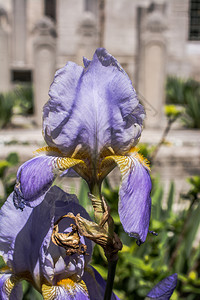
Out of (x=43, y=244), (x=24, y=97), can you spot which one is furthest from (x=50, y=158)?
(x=24, y=97)

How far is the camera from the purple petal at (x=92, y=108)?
0.64 m

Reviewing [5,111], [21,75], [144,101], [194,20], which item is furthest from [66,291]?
[194,20]

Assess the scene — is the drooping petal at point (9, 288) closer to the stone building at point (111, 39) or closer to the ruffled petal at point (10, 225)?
the ruffled petal at point (10, 225)

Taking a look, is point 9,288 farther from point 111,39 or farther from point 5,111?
point 111,39

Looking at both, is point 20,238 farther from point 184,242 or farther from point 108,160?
point 184,242

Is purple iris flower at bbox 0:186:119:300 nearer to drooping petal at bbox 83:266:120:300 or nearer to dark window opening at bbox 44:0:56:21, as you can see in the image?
drooping petal at bbox 83:266:120:300

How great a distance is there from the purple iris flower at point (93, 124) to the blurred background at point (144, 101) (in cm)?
20

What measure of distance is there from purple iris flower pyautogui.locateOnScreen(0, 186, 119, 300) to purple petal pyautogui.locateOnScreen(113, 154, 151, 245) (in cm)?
12

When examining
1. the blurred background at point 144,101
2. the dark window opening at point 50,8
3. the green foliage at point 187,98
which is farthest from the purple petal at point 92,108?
the dark window opening at point 50,8

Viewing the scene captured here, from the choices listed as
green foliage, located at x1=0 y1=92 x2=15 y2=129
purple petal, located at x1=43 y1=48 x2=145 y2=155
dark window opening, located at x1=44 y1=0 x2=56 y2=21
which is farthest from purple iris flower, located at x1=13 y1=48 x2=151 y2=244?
dark window opening, located at x1=44 y1=0 x2=56 y2=21

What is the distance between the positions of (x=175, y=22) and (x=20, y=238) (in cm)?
1349

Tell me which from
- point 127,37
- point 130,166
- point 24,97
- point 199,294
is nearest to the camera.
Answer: point 130,166

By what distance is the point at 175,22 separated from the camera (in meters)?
13.1

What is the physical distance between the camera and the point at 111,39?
11922mm
